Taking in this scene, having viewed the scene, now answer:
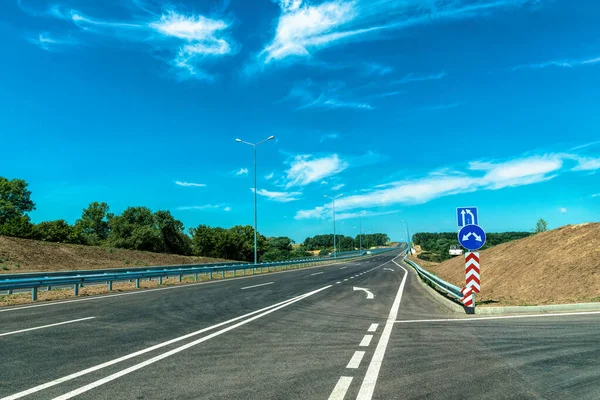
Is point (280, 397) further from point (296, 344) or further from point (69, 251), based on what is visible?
point (69, 251)

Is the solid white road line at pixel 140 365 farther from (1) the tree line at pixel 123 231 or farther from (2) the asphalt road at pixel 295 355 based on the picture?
(1) the tree line at pixel 123 231

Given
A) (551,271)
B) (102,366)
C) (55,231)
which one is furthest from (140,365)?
(55,231)

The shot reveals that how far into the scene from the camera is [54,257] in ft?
125

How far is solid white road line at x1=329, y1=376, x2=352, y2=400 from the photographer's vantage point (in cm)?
468

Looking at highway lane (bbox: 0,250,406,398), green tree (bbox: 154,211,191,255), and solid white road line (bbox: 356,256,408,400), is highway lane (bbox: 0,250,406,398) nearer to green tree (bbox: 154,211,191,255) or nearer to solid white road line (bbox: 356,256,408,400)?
solid white road line (bbox: 356,256,408,400)

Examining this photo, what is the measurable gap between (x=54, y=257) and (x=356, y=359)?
39001mm

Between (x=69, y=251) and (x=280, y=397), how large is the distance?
42.5 metres

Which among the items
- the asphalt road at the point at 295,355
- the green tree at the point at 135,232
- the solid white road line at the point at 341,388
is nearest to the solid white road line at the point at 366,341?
the asphalt road at the point at 295,355

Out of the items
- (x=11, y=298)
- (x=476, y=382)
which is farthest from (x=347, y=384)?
(x=11, y=298)

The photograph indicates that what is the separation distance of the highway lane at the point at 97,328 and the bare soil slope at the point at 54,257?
2017 centimetres

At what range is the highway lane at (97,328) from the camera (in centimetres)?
600

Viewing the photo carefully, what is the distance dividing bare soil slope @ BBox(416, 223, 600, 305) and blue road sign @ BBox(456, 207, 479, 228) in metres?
2.67

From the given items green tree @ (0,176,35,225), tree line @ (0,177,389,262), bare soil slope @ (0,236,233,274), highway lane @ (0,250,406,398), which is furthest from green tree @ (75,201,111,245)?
highway lane @ (0,250,406,398)

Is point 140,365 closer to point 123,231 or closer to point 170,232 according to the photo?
point 123,231
